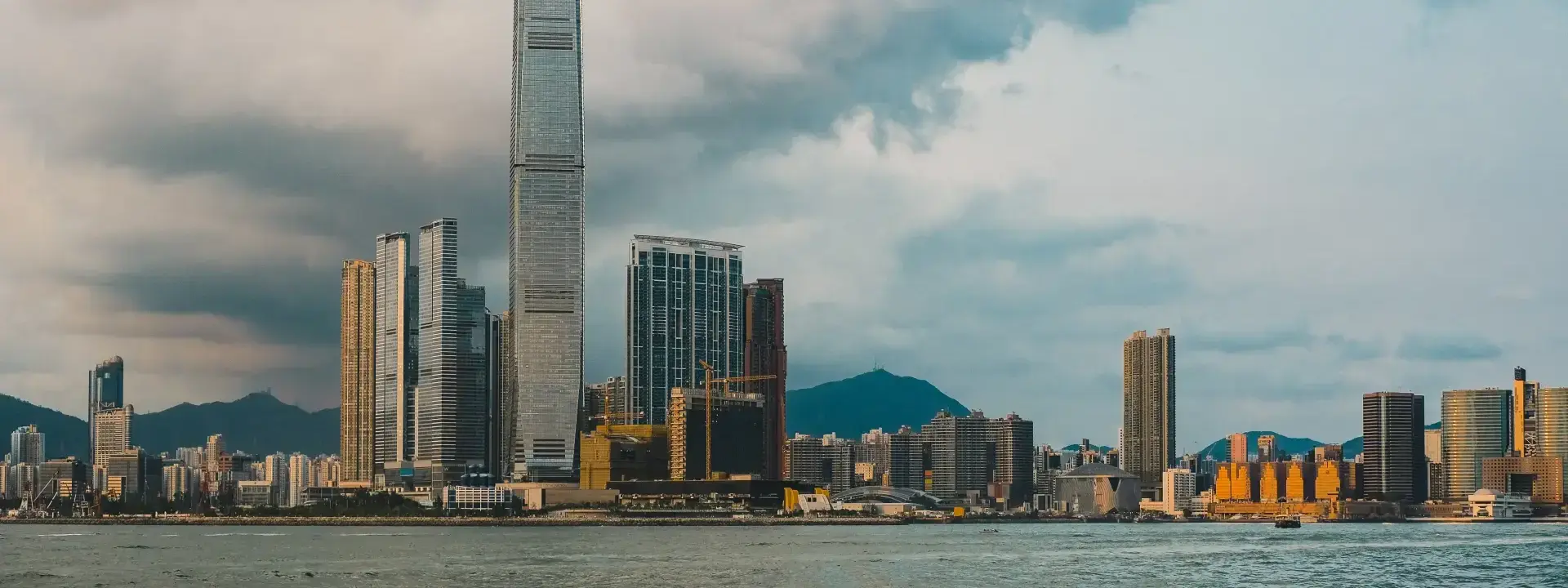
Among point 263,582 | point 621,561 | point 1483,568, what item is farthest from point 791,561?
point 1483,568

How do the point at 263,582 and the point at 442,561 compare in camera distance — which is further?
the point at 442,561

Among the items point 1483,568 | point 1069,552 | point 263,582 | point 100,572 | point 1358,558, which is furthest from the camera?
point 1069,552

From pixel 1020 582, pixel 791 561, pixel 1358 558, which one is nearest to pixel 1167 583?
pixel 1020 582

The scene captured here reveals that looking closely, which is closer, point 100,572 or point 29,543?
point 100,572

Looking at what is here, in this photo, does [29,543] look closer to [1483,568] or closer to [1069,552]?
[1069,552]

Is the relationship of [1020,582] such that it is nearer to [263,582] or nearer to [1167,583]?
[1167,583]

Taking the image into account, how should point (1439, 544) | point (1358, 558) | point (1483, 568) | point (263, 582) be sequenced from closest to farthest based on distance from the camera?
1. point (263, 582)
2. point (1483, 568)
3. point (1358, 558)
4. point (1439, 544)
